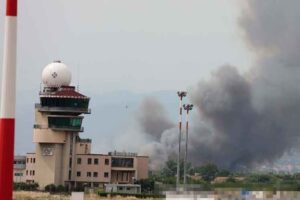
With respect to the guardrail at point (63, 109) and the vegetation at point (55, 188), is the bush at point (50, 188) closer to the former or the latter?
the vegetation at point (55, 188)

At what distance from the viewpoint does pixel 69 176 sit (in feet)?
421

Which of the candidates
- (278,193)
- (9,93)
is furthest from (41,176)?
(9,93)

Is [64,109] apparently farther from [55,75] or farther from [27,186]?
[27,186]

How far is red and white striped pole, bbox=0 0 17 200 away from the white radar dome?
96.3 meters

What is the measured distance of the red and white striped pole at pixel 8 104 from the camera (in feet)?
93.0

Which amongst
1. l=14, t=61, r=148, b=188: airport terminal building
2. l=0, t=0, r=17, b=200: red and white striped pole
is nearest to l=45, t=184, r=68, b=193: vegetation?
l=14, t=61, r=148, b=188: airport terminal building

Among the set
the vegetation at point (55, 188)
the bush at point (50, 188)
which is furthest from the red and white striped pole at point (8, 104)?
the bush at point (50, 188)

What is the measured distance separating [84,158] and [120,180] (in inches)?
292

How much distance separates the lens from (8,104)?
28953 mm

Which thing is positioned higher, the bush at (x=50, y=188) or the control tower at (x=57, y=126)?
the control tower at (x=57, y=126)

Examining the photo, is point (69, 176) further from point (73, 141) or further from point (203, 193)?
point (203, 193)

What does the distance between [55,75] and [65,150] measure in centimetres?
1305

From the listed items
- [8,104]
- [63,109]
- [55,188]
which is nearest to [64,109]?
[63,109]

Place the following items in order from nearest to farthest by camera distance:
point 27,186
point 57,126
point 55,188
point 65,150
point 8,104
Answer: point 8,104 < point 55,188 < point 27,186 < point 57,126 < point 65,150
